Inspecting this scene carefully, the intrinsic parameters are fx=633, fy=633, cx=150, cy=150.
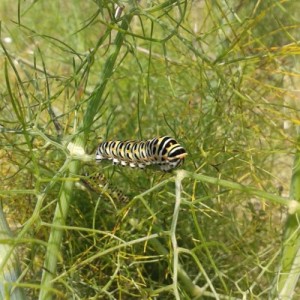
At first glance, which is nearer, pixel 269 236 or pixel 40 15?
pixel 269 236

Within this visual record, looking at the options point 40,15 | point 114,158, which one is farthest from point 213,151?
point 40,15

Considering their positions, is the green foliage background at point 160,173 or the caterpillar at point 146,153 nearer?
the caterpillar at point 146,153

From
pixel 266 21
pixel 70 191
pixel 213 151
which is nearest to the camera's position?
pixel 70 191

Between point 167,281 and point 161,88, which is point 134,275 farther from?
point 161,88

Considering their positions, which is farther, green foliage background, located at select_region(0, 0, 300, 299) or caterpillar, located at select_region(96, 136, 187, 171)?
green foliage background, located at select_region(0, 0, 300, 299)

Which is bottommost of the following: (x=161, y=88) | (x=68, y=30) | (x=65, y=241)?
(x=65, y=241)

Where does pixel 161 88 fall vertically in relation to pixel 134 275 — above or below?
above

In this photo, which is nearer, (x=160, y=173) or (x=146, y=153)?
(x=146, y=153)

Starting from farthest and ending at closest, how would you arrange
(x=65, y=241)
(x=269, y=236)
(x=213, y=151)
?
(x=269, y=236)
(x=65, y=241)
(x=213, y=151)
